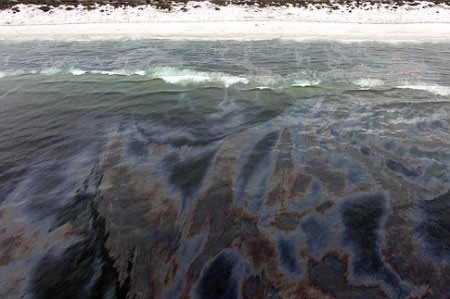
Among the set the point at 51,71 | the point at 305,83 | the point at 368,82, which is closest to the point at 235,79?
the point at 305,83

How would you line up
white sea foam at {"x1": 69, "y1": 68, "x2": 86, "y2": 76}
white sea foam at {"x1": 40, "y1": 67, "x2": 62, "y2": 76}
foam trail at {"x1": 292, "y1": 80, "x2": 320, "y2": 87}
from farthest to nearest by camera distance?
1. white sea foam at {"x1": 40, "y1": 67, "x2": 62, "y2": 76}
2. white sea foam at {"x1": 69, "y1": 68, "x2": 86, "y2": 76}
3. foam trail at {"x1": 292, "y1": 80, "x2": 320, "y2": 87}

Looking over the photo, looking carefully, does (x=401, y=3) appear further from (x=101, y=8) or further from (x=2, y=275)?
(x=2, y=275)

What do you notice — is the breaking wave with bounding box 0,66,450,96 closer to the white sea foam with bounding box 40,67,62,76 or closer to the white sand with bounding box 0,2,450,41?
the white sea foam with bounding box 40,67,62,76

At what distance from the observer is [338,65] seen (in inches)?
886

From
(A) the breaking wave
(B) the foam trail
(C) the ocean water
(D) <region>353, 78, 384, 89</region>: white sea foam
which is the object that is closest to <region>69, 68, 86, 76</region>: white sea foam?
(A) the breaking wave

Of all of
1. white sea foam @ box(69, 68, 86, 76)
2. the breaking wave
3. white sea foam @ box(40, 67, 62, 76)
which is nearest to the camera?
the breaking wave

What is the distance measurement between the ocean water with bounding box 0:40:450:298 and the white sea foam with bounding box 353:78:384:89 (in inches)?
2.3

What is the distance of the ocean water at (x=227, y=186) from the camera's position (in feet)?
25.8

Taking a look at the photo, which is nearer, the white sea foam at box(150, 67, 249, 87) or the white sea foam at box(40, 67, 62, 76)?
the white sea foam at box(150, 67, 249, 87)

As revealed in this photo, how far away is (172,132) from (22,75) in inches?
577

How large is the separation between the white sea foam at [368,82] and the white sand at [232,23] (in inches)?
482

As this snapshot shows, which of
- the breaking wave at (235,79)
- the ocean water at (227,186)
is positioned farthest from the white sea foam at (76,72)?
the ocean water at (227,186)

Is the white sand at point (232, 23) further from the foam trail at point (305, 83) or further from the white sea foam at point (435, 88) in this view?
the white sea foam at point (435, 88)

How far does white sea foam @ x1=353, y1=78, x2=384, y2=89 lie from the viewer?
1881cm
